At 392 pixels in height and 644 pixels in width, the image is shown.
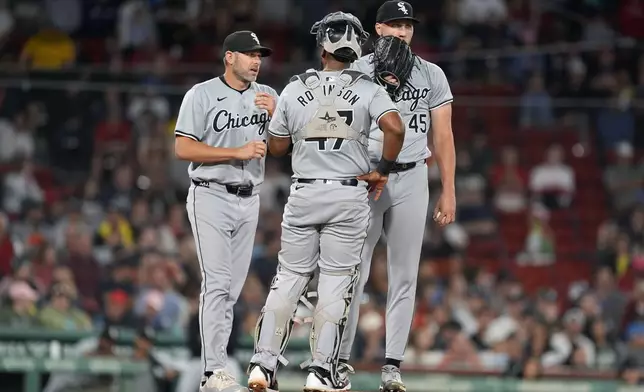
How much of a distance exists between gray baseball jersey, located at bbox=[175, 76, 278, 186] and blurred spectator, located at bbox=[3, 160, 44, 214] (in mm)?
6965

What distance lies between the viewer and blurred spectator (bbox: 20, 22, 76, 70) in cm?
1650

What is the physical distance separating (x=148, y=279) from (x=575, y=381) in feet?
13.9

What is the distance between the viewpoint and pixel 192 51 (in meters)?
17.5

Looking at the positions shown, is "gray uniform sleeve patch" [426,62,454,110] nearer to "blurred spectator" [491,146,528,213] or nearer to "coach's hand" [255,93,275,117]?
"coach's hand" [255,93,275,117]

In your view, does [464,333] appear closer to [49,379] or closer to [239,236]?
[49,379]

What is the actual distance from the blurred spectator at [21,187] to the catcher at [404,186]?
7.49 m

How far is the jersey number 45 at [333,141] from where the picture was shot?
7480mm

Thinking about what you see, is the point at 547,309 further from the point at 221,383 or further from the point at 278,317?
the point at 278,317

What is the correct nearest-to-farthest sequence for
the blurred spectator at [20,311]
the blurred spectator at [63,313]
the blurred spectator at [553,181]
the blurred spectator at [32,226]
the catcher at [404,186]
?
the catcher at [404,186], the blurred spectator at [20,311], the blurred spectator at [63,313], the blurred spectator at [32,226], the blurred spectator at [553,181]

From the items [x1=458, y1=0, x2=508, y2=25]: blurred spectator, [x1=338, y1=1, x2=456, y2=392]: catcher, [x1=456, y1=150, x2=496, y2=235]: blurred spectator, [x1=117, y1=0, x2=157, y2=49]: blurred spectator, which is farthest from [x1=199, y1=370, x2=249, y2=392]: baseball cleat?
[x1=458, y1=0, x2=508, y2=25]: blurred spectator

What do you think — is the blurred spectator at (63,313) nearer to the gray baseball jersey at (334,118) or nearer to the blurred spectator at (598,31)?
the gray baseball jersey at (334,118)

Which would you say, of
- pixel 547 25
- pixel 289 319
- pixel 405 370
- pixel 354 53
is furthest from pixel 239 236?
pixel 547 25

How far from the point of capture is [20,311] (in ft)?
43.0

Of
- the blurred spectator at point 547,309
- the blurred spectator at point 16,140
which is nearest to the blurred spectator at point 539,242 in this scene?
the blurred spectator at point 547,309
